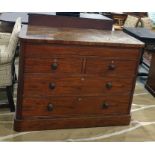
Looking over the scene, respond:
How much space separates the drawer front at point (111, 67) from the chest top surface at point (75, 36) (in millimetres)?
141

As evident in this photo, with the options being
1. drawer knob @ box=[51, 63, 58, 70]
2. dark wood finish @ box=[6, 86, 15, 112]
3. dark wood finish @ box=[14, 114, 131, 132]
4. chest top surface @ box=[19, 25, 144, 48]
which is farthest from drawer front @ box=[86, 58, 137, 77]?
dark wood finish @ box=[6, 86, 15, 112]

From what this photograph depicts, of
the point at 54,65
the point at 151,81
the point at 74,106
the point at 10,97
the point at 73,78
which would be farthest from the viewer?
the point at 151,81

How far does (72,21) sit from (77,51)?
52cm

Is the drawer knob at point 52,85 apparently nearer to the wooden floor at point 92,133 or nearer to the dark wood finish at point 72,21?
the wooden floor at point 92,133

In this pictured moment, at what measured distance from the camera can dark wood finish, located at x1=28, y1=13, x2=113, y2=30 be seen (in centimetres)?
245

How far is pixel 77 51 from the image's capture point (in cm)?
211

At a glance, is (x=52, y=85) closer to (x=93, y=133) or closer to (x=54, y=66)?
(x=54, y=66)

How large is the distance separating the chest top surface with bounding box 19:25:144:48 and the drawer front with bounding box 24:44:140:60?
4cm

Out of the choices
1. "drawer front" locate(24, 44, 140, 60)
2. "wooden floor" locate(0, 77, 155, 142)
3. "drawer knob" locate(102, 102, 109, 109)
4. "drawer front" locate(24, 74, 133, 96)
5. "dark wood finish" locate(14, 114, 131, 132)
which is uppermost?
"drawer front" locate(24, 44, 140, 60)

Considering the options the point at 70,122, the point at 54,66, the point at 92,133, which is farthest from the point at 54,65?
the point at 92,133

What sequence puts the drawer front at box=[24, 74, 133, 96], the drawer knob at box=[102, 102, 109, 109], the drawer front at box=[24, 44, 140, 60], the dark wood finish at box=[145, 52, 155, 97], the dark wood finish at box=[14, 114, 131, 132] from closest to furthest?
the drawer front at box=[24, 44, 140, 60] → the drawer front at box=[24, 74, 133, 96] → the dark wood finish at box=[14, 114, 131, 132] → the drawer knob at box=[102, 102, 109, 109] → the dark wood finish at box=[145, 52, 155, 97]

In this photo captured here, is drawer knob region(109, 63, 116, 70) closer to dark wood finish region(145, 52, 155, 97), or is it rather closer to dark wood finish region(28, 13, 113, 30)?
dark wood finish region(28, 13, 113, 30)
